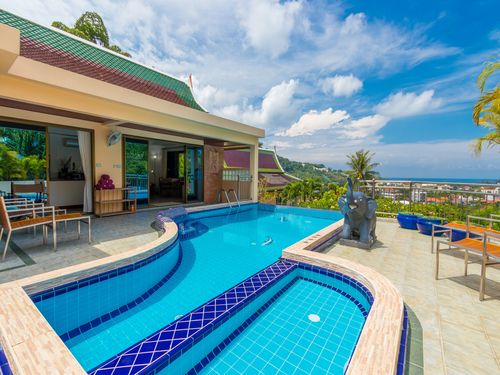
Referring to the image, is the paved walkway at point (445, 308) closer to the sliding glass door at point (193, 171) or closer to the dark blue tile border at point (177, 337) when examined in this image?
the dark blue tile border at point (177, 337)

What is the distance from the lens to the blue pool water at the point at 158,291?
2527mm

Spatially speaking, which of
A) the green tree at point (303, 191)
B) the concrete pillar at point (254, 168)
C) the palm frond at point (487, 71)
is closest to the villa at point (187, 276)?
the concrete pillar at point (254, 168)

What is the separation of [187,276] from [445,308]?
351 centimetres

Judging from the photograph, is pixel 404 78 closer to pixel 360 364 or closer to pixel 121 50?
pixel 360 364

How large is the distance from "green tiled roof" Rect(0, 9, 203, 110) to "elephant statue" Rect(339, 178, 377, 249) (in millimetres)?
8894

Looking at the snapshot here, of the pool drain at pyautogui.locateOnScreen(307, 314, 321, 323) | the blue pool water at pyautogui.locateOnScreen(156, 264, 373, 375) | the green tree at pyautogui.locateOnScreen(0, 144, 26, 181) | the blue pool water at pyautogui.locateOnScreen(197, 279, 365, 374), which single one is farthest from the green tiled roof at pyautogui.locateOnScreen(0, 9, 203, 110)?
the pool drain at pyautogui.locateOnScreen(307, 314, 321, 323)

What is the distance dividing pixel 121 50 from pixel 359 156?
89.7 feet

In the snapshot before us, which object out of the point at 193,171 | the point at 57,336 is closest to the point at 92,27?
the point at 193,171

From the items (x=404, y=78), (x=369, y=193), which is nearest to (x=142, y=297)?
(x=369, y=193)

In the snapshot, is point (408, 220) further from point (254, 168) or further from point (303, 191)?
point (303, 191)

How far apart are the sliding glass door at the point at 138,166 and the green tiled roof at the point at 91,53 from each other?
259 centimetres

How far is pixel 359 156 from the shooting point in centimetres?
2786

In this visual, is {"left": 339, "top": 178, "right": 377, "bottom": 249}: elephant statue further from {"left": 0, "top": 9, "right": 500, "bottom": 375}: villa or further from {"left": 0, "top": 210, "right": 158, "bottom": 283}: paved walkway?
{"left": 0, "top": 210, "right": 158, "bottom": 283}: paved walkway

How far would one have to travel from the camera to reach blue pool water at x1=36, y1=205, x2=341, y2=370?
2527 millimetres
